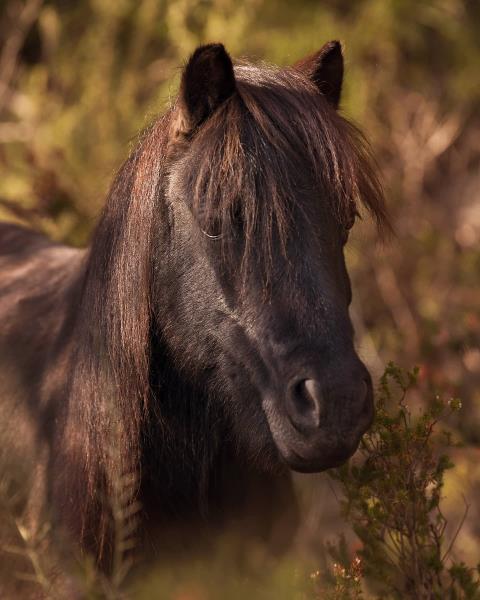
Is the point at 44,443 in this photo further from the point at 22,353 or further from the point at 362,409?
the point at 362,409

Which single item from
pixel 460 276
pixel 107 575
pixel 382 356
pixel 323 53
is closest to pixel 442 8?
pixel 460 276

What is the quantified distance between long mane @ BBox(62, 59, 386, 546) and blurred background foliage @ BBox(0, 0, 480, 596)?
300 centimetres

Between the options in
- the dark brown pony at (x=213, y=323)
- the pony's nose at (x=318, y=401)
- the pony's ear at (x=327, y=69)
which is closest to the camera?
the pony's nose at (x=318, y=401)

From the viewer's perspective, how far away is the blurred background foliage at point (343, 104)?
6051 mm

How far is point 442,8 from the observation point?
7727 millimetres

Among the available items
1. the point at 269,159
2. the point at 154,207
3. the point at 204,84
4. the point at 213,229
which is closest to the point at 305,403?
the point at 213,229

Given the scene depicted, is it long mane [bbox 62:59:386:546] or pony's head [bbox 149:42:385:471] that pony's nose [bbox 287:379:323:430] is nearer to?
pony's head [bbox 149:42:385:471]

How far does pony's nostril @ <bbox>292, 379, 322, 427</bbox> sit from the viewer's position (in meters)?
2.01

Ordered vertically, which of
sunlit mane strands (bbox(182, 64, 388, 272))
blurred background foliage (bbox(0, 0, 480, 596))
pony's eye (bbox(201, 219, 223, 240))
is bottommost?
blurred background foliage (bbox(0, 0, 480, 596))

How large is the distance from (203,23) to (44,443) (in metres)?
4.88

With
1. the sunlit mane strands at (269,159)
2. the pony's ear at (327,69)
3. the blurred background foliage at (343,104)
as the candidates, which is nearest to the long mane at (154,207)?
the sunlit mane strands at (269,159)

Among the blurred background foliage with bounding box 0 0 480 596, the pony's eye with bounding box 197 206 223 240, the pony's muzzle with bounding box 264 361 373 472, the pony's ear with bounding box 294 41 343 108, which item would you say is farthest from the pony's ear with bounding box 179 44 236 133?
the blurred background foliage with bounding box 0 0 480 596

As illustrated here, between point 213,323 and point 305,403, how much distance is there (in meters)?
0.42

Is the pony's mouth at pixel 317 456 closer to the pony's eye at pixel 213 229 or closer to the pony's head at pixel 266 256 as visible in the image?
the pony's head at pixel 266 256
